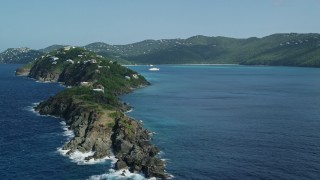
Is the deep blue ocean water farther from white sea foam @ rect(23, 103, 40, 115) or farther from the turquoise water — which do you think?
white sea foam @ rect(23, 103, 40, 115)

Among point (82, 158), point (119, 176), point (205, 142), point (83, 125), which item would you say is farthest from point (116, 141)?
point (205, 142)

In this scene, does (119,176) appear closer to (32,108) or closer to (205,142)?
(205,142)

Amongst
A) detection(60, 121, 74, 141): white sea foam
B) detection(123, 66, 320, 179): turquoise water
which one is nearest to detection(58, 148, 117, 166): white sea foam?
detection(123, 66, 320, 179): turquoise water

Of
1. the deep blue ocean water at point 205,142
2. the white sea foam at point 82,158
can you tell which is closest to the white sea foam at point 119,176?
the deep blue ocean water at point 205,142

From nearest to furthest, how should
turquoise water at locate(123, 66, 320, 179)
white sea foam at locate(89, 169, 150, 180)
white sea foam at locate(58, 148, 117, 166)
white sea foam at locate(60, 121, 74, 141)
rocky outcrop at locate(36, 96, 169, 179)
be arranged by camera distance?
white sea foam at locate(89, 169, 150, 180) < turquoise water at locate(123, 66, 320, 179) < rocky outcrop at locate(36, 96, 169, 179) < white sea foam at locate(58, 148, 117, 166) < white sea foam at locate(60, 121, 74, 141)

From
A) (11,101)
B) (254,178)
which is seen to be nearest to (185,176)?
(254,178)

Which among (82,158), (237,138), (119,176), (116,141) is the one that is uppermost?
(116,141)

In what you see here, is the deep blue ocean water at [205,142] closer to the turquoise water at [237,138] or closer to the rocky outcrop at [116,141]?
the turquoise water at [237,138]

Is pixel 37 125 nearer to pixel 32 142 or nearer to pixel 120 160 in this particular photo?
pixel 32 142

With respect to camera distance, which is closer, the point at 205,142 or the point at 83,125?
the point at 205,142
